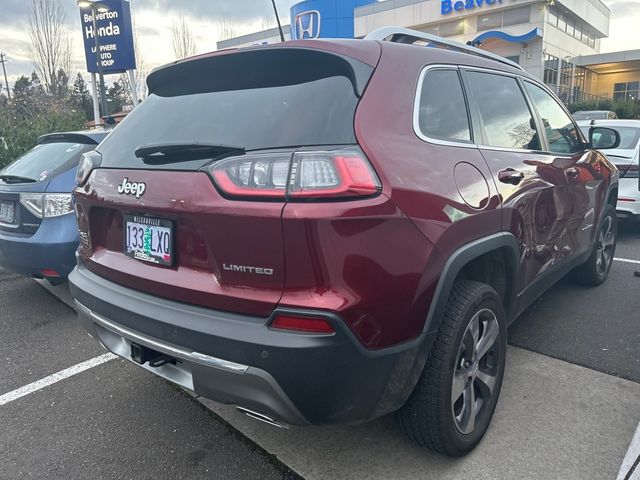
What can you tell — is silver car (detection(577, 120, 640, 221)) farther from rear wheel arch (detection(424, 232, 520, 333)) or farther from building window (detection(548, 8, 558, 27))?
building window (detection(548, 8, 558, 27))

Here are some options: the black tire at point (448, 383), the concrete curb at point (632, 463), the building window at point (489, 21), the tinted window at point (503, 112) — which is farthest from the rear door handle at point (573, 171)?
the building window at point (489, 21)

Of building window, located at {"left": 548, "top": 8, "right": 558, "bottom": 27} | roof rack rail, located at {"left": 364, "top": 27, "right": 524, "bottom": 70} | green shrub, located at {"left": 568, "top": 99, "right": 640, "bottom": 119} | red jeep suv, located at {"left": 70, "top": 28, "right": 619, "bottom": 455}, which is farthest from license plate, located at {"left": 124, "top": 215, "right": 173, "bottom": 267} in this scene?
building window, located at {"left": 548, "top": 8, "right": 558, "bottom": 27}

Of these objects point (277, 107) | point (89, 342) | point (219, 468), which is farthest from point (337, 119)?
point (89, 342)

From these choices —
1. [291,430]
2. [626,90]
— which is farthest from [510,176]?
[626,90]

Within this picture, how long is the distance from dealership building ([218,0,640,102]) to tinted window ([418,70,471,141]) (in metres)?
28.3

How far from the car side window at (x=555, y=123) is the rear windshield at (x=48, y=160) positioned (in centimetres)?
354

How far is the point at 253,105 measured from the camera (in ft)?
6.89

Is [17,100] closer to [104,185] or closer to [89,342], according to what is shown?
[89,342]

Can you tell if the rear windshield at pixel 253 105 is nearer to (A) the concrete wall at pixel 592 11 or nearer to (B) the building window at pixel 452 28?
(B) the building window at pixel 452 28

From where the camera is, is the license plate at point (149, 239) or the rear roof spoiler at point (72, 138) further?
the rear roof spoiler at point (72, 138)

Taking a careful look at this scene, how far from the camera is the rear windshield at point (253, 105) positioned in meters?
1.93

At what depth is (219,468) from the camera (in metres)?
2.39

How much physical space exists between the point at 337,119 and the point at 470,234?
0.80 meters

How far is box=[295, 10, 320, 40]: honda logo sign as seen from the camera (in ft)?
104
